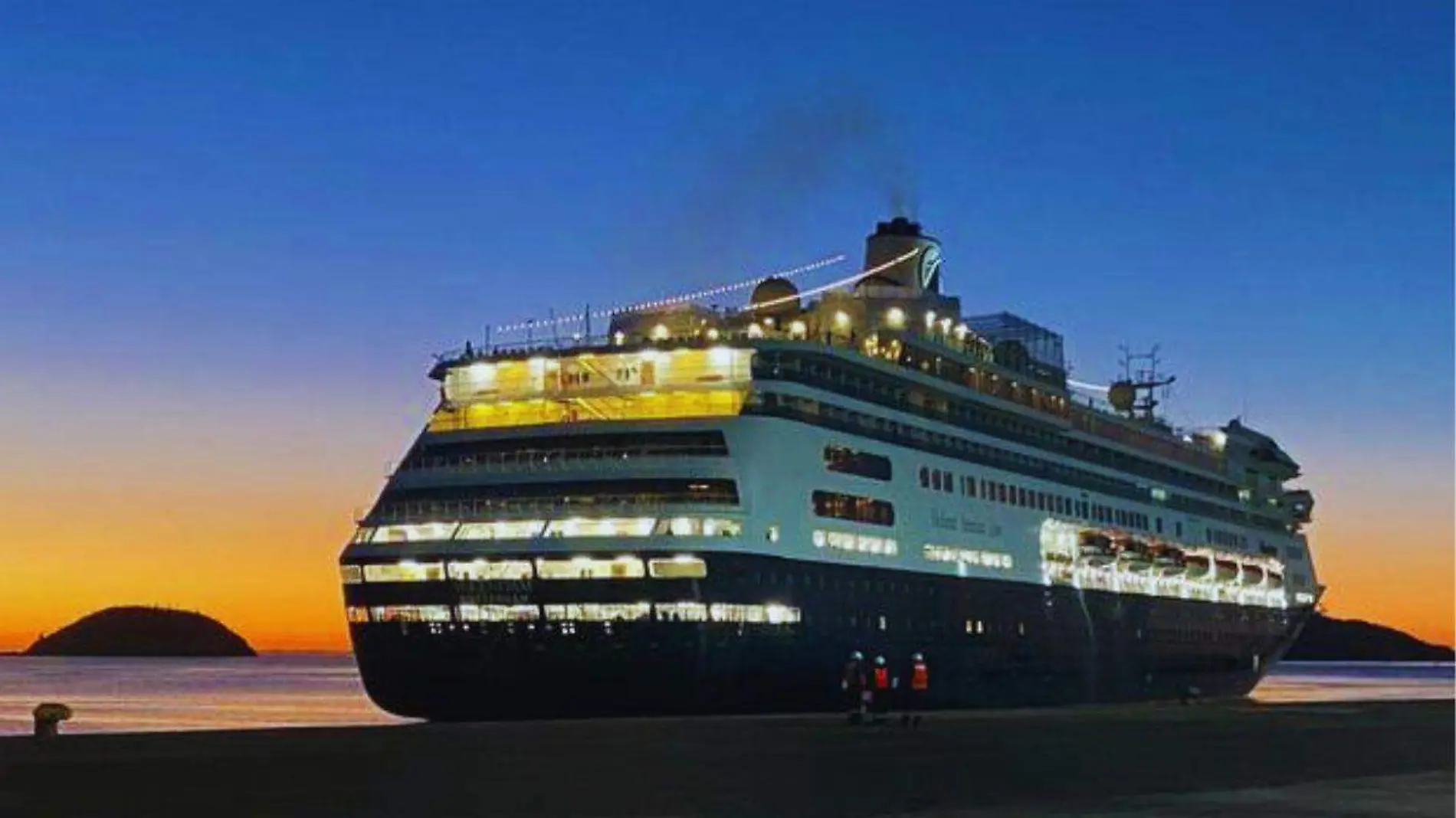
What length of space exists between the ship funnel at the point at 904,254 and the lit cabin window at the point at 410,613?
34.1 m

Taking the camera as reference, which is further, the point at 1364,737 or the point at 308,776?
the point at 1364,737

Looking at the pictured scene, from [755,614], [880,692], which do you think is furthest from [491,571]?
[880,692]

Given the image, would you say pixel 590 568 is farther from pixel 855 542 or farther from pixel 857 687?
pixel 857 687

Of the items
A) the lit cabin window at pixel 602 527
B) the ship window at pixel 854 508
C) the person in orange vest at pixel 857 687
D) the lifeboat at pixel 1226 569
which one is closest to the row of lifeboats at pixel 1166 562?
the lifeboat at pixel 1226 569

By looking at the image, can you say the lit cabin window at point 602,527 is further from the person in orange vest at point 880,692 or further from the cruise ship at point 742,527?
the person in orange vest at point 880,692

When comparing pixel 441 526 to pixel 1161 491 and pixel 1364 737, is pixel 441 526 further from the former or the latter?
pixel 1161 491

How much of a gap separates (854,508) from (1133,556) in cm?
2852

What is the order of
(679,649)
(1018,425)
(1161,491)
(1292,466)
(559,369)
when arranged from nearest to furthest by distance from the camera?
(679,649) → (559,369) → (1018,425) → (1161,491) → (1292,466)

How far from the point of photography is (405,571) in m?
57.0

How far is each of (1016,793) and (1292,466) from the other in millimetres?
92372

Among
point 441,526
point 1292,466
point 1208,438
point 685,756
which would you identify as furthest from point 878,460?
point 1292,466

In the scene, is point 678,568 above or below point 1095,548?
below

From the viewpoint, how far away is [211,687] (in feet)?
603

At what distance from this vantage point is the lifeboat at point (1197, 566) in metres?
92.5
